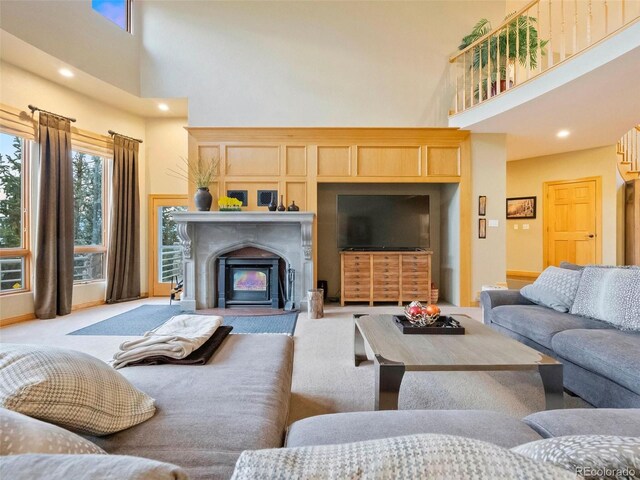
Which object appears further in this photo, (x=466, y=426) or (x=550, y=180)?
(x=550, y=180)

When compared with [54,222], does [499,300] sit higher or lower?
lower

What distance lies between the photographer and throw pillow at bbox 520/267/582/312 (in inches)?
102

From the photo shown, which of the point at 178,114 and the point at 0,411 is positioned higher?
the point at 178,114

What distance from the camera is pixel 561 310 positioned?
8.50 ft

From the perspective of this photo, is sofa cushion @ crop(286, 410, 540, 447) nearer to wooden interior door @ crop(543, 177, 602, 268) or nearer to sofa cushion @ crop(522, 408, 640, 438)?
sofa cushion @ crop(522, 408, 640, 438)

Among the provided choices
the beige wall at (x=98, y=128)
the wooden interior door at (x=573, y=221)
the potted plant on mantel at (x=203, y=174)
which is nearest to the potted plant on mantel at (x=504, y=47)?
the wooden interior door at (x=573, y=221)

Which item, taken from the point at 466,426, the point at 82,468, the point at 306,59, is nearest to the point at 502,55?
the point at 306,59

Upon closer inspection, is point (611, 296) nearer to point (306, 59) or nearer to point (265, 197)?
point (265, 197)

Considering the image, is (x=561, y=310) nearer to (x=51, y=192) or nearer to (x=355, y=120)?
(x=355, y=120)

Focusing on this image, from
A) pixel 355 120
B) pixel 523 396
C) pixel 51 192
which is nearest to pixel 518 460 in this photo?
pixel 523 396

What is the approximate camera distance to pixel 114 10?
15.1ft

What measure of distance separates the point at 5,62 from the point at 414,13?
541cm

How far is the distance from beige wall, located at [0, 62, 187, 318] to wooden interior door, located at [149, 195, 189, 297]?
109mm

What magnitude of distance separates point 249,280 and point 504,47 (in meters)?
4.83
